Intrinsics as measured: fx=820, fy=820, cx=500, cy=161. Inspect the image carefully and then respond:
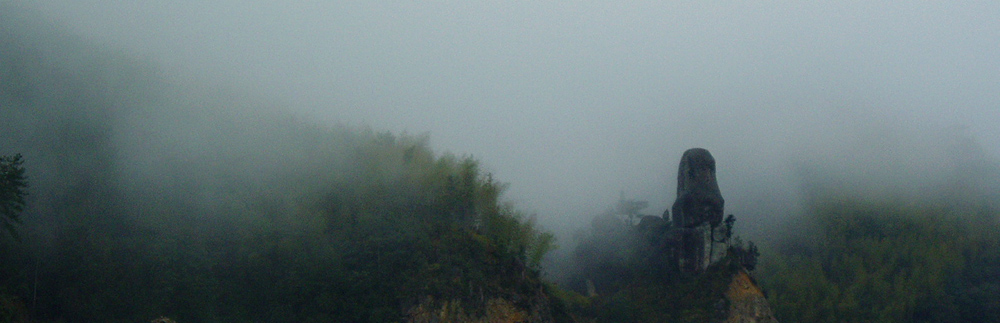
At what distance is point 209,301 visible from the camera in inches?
1336

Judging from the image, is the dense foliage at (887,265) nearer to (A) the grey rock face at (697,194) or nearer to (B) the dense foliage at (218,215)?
(A) the grey rock face at (697,194)

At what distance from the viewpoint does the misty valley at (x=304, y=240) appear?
3331cm

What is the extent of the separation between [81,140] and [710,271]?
108 feet

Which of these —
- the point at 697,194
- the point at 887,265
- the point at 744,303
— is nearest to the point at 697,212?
the point at 697,194

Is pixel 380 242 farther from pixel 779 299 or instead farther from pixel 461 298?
pixel 779 299

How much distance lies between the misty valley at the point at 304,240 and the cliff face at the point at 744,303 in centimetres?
12

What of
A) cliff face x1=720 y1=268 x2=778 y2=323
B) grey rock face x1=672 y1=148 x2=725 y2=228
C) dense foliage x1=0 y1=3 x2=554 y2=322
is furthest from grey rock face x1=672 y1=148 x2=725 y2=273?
dense foliage x1=0 y1=3 x2=554 y2=322

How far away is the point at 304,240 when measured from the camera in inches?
1471

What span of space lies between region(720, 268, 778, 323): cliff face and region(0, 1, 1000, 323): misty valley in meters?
0.12

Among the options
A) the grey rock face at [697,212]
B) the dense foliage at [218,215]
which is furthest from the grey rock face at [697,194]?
the dense foliage at [218,215]

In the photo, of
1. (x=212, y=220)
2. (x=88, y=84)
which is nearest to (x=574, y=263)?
(x=212, y=220)

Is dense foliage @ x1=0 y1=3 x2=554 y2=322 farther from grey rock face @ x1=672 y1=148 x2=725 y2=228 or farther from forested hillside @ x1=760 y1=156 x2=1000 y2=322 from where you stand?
forested hillside @ x1=760 y1=156 x2=1000 y2=322

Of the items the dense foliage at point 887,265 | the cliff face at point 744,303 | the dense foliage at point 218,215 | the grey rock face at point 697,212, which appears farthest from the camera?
the dense foliage at point 887,265

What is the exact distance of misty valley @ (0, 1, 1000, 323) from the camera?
3331 centimetres
